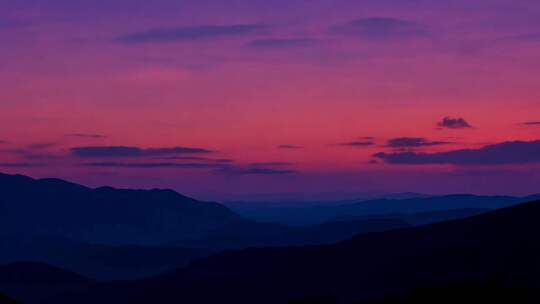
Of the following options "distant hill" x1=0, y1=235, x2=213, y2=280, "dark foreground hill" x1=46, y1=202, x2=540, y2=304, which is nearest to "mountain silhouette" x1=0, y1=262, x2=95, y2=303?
"dark foreground hill" x1=46, y1=202, x2=540, y2=304

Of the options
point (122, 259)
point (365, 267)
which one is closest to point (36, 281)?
point (122, 259)

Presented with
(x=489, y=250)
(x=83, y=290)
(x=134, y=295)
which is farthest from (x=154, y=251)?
(x=489, y=250)

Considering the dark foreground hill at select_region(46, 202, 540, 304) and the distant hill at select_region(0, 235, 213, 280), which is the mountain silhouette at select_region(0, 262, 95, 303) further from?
the distant hill at select_region(0, 235, 213, 280)

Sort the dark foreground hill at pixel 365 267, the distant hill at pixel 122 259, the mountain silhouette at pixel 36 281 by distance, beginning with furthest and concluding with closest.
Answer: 1. the distant hill at pixel 122 259
2. the mountain silhouette at pixel 36 281
3. the dark foreground hill at pixel 365 267

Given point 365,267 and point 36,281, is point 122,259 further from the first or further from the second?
point 365,267

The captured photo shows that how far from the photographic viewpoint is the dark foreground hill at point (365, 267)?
235ft

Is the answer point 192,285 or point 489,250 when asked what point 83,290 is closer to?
point 192,285

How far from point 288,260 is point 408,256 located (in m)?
18.2

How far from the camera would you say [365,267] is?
84.7 metres

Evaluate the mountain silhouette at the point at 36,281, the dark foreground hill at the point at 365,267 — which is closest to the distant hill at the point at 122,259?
the mountain silhouette at the point at 36,281

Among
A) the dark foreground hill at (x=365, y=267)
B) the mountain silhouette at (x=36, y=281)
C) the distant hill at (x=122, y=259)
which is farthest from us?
the distant hill at (x=122, y=259)

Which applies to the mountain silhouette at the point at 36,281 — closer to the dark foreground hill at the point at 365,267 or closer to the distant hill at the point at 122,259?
the dark foreground hill at the point at 365,267

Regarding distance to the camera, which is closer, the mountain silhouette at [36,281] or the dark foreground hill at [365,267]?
the dark foreground hill at [365,267]

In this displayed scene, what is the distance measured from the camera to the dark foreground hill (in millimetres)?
71688
